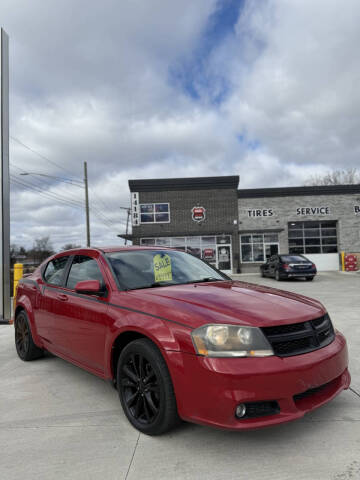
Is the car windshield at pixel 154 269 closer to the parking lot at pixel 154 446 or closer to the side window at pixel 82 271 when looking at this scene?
the side window at pixel 82 271

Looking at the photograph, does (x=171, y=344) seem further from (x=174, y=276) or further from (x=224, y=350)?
(x=174, y=276)

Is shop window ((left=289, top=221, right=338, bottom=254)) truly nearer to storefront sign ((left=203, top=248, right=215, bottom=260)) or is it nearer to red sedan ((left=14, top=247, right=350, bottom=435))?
storefront sign ((left=203, top=248, right=215, bottom=260))

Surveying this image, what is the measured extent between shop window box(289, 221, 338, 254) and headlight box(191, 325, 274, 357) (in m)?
27.1

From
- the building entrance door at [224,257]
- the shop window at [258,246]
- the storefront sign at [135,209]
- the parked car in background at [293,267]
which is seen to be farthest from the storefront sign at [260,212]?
the storefront sign at [135,209]

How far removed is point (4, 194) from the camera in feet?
27.6

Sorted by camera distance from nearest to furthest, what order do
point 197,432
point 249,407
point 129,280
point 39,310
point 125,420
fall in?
point 249,407
point 197,432
point 125,420
point 129,280
point 39,310

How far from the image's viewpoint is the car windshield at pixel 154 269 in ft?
11.1

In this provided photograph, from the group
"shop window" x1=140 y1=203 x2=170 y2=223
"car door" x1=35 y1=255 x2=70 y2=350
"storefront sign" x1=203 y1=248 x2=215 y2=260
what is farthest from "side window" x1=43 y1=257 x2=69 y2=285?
"shop window" x1=140 y1=203 x2=170 y2=223

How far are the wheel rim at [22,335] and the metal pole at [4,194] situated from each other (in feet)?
12.2

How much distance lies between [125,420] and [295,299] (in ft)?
5.90

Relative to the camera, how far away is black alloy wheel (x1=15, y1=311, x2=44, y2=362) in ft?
15.4

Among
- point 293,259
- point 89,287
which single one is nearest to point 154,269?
point 89,287

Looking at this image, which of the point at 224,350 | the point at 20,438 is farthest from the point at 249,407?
the point at 20,438

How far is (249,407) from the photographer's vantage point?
2314 millimetres
